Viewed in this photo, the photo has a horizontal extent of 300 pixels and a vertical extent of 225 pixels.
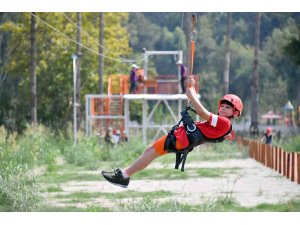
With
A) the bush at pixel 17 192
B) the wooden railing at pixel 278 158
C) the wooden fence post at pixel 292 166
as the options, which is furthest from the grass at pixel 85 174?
the wooden fence post at pixel 292 166

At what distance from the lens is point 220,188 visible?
80.0 ft

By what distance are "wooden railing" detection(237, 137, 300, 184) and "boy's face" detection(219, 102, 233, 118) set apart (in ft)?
39.1

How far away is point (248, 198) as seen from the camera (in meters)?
22.1

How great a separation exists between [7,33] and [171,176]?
49.3 metres

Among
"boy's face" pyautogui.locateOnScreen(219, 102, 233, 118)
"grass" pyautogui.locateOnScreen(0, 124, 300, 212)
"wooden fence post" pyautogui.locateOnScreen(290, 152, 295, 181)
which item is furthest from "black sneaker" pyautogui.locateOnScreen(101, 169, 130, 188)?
"wooden fence post" pyautogui.locateOnScreen(290, 152, 295, 181)

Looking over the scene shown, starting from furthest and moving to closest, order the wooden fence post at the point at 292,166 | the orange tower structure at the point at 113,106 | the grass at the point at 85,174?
1. the orange tower structure at the point at 113,106
2. the wooden fence post at the point at 292,166
3. the grass at the point at 85,174

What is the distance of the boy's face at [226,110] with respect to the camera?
43.4ft

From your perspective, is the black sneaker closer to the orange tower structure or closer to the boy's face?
the boy's face

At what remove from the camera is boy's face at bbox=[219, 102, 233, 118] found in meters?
13.2

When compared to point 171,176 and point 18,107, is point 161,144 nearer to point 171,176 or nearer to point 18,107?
point 171,176

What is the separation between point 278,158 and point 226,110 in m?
17.8

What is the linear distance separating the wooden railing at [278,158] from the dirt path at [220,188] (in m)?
0.25

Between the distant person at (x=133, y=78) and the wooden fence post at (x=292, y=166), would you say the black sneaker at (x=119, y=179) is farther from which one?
the distant person at (x=133, y=78)
